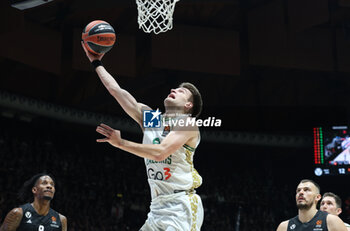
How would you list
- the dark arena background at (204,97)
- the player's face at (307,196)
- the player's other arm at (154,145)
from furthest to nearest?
the dark arena background at (204,97)
the player's face at (307,196)
the player's other arm at (154,145)

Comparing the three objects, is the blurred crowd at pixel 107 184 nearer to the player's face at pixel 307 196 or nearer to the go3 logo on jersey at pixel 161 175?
the player's face at pixel 307 196

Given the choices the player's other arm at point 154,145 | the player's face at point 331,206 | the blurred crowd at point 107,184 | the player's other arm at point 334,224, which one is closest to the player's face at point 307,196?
the player's other arm at point 334,224

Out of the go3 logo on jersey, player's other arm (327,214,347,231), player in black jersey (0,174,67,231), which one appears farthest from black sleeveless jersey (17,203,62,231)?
player's other arm (327,214,347,231)

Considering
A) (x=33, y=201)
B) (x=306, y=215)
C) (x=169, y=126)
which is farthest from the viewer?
(x=33, y=201)

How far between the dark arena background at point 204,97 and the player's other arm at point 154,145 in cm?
412

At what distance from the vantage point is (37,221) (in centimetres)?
591

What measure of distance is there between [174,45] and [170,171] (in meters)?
8.69

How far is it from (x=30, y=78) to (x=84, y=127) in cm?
285

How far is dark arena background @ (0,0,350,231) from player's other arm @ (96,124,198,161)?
4124 mm

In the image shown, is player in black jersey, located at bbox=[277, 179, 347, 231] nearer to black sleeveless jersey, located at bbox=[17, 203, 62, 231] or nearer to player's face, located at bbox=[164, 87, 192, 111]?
player's face, located at bbox=[164, 87, 192, 111]

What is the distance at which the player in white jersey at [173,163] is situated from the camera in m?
3.46

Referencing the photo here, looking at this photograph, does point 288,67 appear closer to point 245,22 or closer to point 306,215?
point 245,22

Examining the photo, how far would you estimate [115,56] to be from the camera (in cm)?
1224

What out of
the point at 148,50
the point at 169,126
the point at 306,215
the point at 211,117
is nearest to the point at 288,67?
the point at 148,50
